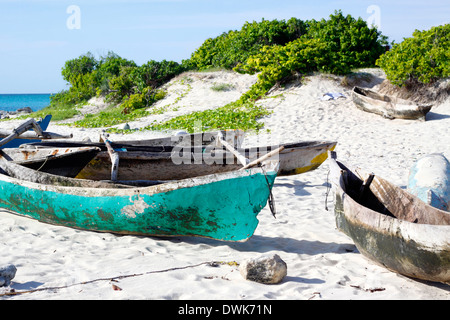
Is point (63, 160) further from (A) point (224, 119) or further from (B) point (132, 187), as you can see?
(A) point (224, 119)

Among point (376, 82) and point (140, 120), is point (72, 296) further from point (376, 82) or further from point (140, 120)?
point (376, 82)

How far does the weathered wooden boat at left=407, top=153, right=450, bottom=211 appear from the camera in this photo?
5035mm

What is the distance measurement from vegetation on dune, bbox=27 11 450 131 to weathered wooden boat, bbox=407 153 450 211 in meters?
7.11

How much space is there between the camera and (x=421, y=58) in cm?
1361

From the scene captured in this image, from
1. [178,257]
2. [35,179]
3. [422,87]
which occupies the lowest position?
[178,257]

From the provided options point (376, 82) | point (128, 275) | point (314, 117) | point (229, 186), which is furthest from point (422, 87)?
point (128, 275)

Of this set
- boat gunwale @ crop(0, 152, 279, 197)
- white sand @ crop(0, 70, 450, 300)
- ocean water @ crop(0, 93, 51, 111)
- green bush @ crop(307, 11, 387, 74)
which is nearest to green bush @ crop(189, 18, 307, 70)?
green bush @ crop(307, 11, 387, 74)

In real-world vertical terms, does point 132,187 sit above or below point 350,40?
below

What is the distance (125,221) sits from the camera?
15.5 feet

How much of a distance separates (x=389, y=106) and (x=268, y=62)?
5319 millimetres

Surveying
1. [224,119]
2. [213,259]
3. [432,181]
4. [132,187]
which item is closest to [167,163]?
[132,187]

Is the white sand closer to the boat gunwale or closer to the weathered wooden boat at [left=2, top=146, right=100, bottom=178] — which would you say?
the boat gunwale
